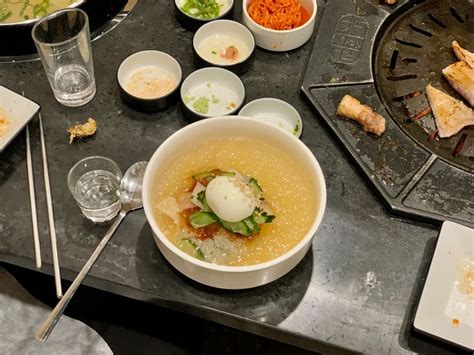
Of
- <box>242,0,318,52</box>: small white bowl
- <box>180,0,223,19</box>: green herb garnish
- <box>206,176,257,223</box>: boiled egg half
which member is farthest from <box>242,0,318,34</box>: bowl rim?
<box>206,176,257,223</box>: boiled egg half

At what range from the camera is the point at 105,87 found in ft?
5.84

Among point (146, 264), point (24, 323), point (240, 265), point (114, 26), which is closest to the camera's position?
point (240, 265)

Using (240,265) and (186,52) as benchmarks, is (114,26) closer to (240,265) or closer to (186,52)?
(186,52)

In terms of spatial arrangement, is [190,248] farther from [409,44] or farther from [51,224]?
[409,44]

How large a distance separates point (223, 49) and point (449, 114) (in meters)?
0.74

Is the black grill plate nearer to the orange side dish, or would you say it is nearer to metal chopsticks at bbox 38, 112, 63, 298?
the orange side dish

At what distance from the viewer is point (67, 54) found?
1.74 meters

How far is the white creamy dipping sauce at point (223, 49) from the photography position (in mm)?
1831

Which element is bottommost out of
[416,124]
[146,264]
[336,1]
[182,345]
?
[182,345]

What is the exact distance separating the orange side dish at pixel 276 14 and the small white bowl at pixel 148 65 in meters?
0.33

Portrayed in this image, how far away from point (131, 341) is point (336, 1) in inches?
52.4

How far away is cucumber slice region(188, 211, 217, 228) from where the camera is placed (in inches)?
51.3

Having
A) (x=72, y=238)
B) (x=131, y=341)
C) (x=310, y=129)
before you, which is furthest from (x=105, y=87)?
(x=131, y=341)

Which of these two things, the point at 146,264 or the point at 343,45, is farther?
the point at 343,45
